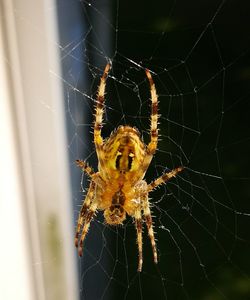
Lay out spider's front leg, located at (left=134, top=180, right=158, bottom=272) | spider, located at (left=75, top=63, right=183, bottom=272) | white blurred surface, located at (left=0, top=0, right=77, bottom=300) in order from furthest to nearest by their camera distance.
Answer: white blurred surface, located at (left=0, top=0, right=77, bottom=300)
spider's front leg, located at (left=134, top=180, right=158, bottom=272)
spider, located at (left=75, top=63, right=183, bottom=272)

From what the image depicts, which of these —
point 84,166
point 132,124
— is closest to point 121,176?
point 84,166

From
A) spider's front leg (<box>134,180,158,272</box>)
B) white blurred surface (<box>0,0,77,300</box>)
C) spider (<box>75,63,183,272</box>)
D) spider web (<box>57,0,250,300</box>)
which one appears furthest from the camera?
white blurred surface (<box>0,0,77,300</box>)

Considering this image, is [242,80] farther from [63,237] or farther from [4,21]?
[63,237]

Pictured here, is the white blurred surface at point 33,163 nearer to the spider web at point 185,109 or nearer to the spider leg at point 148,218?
the spider web at point 185,109

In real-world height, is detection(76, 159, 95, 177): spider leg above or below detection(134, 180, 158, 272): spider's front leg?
above

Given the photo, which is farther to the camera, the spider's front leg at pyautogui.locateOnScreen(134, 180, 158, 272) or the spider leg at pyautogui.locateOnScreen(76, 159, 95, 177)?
the spider's front leg at pyautogui.locateOnScreen(134, 180, 158, 272)

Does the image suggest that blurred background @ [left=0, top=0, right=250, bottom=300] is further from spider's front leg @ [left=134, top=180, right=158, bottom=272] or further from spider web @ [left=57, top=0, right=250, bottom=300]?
spider's front leg @ [left=134, top=180, right=158, bottom=272]

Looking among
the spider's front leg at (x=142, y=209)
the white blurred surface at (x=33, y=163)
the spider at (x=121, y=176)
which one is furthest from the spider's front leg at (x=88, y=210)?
the white blurred surface at (x=33, y=163)

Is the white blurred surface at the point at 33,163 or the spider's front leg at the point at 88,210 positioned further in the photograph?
the white blurred surface at the point at 33,163

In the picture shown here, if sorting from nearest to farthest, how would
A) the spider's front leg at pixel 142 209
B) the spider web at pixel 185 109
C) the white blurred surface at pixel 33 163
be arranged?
the spider's front leg at pixel 142 209 < the spider web at pixel 185 109 < the white blurred surface at pixel 33 163

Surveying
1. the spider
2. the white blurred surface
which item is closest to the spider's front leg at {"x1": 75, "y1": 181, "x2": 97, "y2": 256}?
the spider
